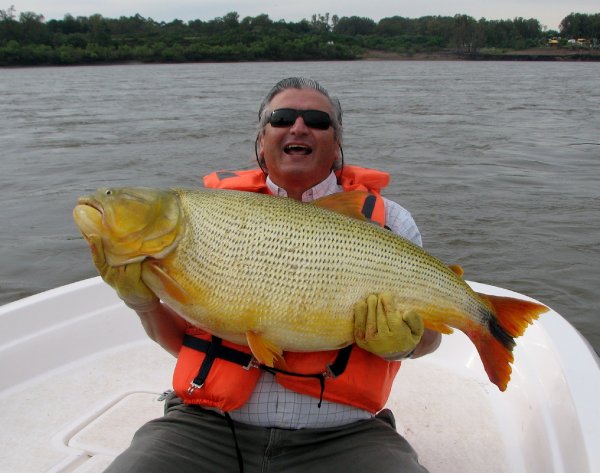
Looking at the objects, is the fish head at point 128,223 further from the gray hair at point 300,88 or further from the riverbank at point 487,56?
the riverbank at point 487,56

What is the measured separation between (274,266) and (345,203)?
1.48 feet

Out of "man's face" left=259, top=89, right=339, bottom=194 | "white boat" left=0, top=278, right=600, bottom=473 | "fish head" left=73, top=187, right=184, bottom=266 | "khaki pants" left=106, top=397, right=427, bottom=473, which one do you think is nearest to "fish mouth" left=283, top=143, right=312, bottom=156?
"man's face" left=259, top=89, right=339, bottom=194

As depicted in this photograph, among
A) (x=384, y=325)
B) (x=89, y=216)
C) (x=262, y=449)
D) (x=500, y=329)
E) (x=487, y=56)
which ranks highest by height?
→ (x=89, y=216)

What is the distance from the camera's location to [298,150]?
296 centimetres

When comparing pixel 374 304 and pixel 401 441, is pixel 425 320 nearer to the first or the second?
pixel 374 304

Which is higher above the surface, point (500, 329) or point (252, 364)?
point (500, 329)

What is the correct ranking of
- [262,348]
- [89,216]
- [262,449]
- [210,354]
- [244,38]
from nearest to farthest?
[89,216]
[262,348]
[262,449]
[210,354]
[244,38]

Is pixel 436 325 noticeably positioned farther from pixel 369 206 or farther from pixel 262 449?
pixel 262 449

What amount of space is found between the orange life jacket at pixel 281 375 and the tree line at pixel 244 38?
59581 millimetres

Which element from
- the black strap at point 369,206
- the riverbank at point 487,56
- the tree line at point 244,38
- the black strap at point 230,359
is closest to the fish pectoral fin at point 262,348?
the black strap at point 230,359

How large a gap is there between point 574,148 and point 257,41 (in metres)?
58.4

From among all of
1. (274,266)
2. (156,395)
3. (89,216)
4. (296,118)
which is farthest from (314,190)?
(156,395)

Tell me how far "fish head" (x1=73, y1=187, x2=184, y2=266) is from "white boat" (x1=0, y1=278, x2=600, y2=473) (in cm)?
145

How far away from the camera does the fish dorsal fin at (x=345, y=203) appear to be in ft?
8.48
